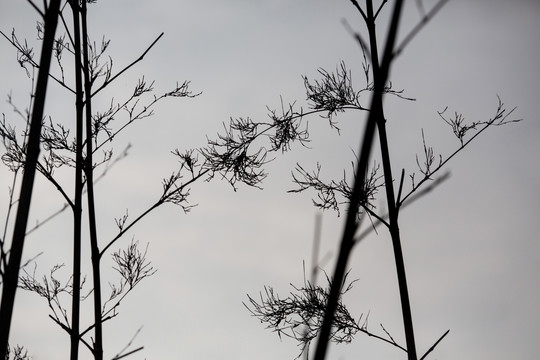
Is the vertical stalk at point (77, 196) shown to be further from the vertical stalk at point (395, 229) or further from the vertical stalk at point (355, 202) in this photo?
the vertical stalk at point (355, 202)

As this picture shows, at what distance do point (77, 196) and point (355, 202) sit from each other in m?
3.49

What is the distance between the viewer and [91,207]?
3.78m

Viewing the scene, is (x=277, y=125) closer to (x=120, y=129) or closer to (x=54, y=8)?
(x=120, y=129)

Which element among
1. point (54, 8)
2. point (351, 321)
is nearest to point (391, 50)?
point (54, 8)

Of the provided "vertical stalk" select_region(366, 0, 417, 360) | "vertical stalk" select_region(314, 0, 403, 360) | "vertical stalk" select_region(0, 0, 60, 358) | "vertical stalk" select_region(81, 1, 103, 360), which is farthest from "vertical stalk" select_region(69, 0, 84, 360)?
"vertical stalk" select_region(314, 0, 403, 360)

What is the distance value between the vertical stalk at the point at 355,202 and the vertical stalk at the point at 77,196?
3.05m

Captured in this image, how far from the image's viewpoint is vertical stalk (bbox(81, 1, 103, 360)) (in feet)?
11.5

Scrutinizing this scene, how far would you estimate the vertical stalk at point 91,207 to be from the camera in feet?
11.5

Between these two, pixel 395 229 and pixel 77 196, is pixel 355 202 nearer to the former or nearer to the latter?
pixel 77 196

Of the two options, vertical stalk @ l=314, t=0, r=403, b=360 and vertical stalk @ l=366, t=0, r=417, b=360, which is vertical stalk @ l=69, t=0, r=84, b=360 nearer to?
vertical stalk @ l=366, t=0, r=417, b=360

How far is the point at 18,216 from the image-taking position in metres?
1.65

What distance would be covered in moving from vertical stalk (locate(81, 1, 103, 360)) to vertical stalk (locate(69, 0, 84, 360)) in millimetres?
52

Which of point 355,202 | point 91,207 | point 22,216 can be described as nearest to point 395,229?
point 91,207

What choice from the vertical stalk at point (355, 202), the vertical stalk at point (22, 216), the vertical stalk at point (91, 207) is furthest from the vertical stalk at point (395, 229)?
the vertical stalk at point (355, 202)
